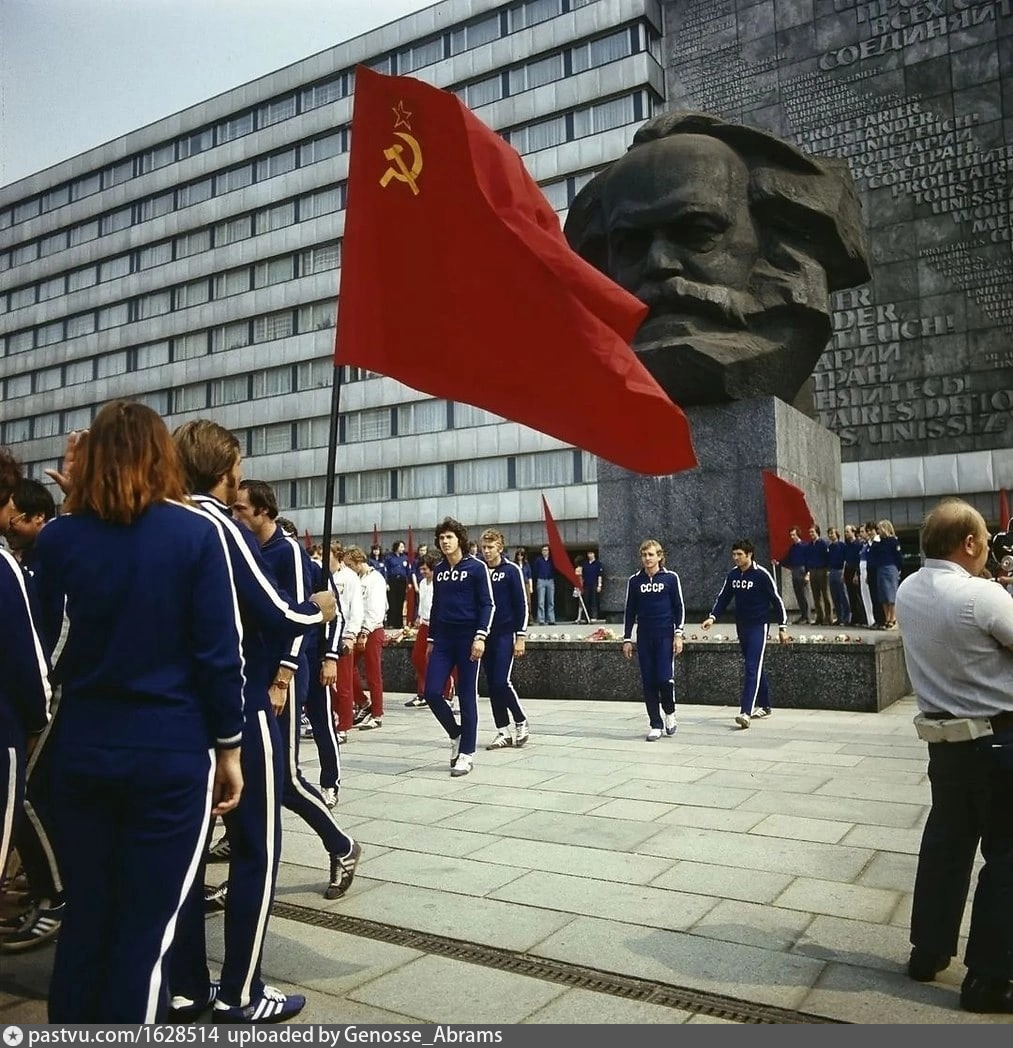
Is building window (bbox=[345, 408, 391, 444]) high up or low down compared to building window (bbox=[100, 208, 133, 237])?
down

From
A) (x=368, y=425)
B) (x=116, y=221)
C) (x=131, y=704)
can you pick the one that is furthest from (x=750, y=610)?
(x=116, y=221)

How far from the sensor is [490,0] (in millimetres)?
40656

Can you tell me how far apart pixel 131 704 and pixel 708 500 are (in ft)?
40.1

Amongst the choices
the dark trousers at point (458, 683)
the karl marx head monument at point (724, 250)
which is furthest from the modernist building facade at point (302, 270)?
the dark trousers at point (458, 683)

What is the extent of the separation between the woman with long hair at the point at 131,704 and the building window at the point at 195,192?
51903mm

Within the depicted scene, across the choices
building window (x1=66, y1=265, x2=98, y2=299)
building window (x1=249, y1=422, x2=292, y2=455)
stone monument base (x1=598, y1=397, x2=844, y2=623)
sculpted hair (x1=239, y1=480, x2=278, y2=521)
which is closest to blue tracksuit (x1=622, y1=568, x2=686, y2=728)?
stone monument base (x1=598, y1=397, x2=844, y2=623)

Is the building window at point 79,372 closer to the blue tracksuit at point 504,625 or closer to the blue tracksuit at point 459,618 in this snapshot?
the blue tracksuit at point 504,625

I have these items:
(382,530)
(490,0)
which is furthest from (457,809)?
(490,0)

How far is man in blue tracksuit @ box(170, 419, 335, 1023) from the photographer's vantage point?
3002mm

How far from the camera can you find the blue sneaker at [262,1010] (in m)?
3.01

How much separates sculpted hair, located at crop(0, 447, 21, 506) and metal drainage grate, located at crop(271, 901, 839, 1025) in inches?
87.5

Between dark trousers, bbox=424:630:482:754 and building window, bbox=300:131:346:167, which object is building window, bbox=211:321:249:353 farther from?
dark trousers, bbox=424:630:482:754
